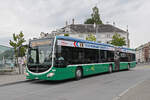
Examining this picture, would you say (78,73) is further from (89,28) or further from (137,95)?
(89,28)

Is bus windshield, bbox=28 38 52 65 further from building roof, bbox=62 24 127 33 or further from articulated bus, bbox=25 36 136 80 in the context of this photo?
building roof, bbox=62 24 127 33

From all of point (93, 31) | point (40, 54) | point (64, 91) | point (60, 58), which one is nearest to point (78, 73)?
point (60, 58)

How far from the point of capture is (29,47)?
40.8 ft

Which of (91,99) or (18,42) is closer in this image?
(91,99)

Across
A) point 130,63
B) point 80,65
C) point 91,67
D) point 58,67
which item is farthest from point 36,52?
point 130,63

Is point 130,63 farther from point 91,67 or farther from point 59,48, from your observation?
point 59,48

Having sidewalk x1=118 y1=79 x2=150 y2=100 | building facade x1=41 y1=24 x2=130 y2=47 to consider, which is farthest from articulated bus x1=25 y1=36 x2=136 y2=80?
building facade x1=41 y1=24 x2=130 y2=47

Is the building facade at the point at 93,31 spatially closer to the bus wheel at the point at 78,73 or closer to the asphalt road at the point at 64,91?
the bus wheel at the point at 78,73

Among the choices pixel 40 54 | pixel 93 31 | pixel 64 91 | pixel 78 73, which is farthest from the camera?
pixel 93 31

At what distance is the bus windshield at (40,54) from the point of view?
11.2 m

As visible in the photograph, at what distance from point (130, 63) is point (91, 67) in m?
10.9

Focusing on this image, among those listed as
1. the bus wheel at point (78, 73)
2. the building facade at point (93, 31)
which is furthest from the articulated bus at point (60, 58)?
the building facade at point (93, 31)

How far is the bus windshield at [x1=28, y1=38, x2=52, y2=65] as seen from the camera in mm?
11221

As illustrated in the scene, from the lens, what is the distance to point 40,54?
11578 mm
